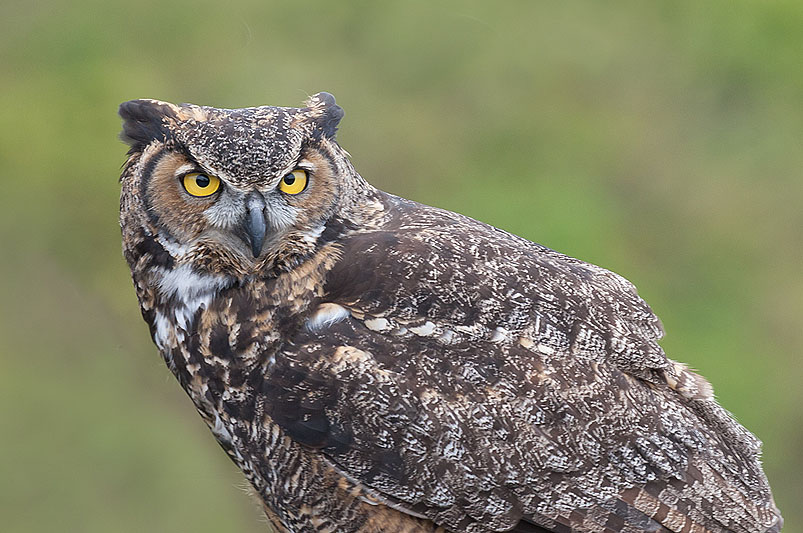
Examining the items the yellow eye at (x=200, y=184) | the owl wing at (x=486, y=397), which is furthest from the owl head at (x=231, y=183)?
the owl wing at (x=486, y=397)

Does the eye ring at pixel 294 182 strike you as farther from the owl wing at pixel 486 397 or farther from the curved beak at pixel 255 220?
the owl wing at pixel 486 397

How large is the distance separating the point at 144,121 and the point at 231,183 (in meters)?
0.42

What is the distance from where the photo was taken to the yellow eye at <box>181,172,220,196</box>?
2615 millimetres

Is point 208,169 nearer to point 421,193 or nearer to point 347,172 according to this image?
point 347,172

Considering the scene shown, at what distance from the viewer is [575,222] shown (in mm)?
7035

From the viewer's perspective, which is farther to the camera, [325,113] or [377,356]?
[325,113]

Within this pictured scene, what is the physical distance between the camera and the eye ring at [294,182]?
8.70 ft

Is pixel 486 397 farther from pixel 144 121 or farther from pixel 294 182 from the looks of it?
pixel 144 121

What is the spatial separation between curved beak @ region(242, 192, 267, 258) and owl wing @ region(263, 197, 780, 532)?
266mm

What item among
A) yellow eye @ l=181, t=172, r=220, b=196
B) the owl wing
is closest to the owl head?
yellow eye @ l=181, t=172, r=220, b=196

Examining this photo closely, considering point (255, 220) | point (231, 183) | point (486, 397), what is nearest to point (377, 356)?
point (486, 397)

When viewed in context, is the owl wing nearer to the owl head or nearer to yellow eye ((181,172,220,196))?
the owl head

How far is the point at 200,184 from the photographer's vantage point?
2633 mm

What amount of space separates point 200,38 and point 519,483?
554 cm
